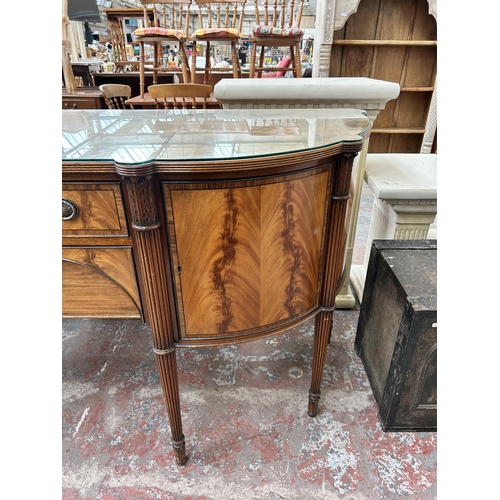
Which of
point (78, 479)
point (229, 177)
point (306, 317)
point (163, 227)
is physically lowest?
point (78, 479)

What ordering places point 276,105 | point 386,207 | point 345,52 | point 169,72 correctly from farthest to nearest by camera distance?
1. point 169,72
2. point 345,52
3. point 386,207
4. point 276,105

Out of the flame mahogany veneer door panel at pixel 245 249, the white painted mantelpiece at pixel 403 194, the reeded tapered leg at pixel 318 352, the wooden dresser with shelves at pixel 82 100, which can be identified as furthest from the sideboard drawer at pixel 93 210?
the wooden dresser with shelves at pixel 82 100

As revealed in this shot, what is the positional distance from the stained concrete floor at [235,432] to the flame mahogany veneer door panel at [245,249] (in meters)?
Result: 0.43

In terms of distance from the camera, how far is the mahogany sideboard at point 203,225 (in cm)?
68

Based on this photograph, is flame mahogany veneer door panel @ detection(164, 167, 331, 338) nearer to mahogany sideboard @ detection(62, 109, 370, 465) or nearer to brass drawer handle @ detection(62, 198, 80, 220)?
mahogany sideboard @ detection(62, 109, 370, 465)

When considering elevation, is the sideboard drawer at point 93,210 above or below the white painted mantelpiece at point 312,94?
below

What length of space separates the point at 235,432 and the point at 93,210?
796 mm

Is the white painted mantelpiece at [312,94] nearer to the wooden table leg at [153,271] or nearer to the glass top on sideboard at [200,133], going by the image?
the glass top on sideboard at [200,133]

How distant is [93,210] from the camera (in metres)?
0.75

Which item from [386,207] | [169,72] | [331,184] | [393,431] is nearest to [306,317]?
[331,184]

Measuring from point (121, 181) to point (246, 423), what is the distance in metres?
0.85

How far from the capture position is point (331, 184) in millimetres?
805

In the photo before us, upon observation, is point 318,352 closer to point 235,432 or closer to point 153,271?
point 235,432

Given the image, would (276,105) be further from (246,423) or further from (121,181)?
(246,423)
